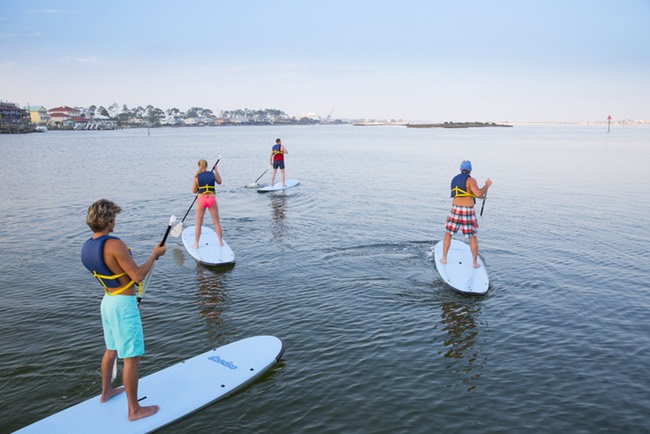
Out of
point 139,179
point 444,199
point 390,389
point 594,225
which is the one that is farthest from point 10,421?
point 139,179

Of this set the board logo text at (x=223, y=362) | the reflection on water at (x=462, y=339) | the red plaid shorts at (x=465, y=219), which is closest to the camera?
the board logo text at (x=223, y=362)

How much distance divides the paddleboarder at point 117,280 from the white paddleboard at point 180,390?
293mm

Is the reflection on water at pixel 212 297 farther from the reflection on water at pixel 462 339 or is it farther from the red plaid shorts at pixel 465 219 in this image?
Result: the red plaid shorts at pixel 465 219

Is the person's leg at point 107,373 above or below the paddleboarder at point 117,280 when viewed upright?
below

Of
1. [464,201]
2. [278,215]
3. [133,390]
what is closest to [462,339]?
[464,201]

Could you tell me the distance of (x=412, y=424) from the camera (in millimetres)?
5742

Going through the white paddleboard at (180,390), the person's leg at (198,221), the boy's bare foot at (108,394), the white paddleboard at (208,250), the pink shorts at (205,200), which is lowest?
the white paddleboard at (180,390)

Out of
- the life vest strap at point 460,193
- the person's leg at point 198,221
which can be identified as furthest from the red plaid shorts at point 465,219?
the person's leg at point 198,221

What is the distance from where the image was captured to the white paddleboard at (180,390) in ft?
17.0

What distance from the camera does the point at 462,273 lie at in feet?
34.1

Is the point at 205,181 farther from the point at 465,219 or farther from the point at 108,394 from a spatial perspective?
the point at 108,394

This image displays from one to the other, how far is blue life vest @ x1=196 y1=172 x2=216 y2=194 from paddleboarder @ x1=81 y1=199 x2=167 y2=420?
21.8 feet

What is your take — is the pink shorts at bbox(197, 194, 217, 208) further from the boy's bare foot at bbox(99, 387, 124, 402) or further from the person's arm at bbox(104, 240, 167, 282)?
the person's arm at bbox(104, 240, 167, 282)

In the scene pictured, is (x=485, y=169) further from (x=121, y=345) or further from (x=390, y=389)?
(x=121, y=345)
